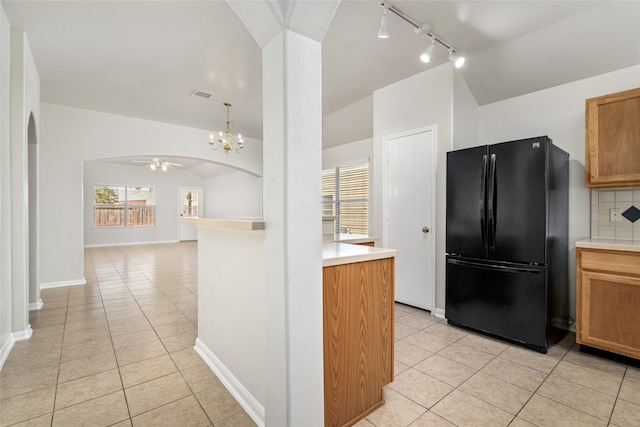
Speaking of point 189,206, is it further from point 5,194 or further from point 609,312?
point 609,312

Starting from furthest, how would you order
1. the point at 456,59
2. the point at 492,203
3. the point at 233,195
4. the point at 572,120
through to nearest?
the point at 233,195 < the point at 572,120 < the point at 456,59 < the point at 492,203

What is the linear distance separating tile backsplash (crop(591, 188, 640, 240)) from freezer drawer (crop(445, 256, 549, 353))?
101cm

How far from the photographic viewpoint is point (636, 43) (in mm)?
2561

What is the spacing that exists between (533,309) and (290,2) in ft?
9.48

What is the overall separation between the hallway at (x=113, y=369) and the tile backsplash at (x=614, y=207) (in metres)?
3.51

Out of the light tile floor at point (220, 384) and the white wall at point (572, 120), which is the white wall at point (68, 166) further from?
the white wall at point (572, 120)

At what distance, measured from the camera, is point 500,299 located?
274 cm

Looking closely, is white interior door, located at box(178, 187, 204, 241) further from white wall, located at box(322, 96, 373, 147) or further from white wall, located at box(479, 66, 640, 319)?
white wall, located at box(479, 66, 640, 319)

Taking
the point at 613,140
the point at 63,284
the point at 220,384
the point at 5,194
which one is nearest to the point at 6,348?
the point at 5,194

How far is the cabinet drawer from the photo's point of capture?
7.53 ft

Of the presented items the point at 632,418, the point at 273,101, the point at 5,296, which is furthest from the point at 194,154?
the point at 632,418

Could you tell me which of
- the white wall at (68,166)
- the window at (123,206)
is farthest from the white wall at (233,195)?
the white wall at (68,166)

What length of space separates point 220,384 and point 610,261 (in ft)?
10.3

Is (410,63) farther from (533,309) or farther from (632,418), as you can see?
(632,418)
